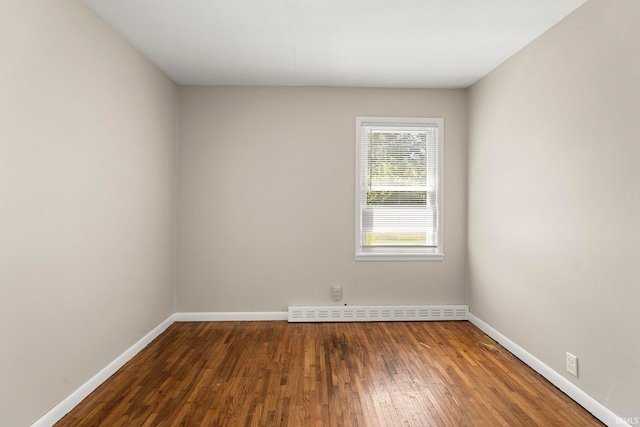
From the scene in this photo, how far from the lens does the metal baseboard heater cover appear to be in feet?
14.4

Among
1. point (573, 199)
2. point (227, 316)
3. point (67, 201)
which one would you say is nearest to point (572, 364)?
point (573, 199)

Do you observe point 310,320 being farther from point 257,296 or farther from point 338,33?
point 338,33

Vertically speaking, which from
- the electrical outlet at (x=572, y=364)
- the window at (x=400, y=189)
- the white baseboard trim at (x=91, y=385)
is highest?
the window at (x=400, y=189)

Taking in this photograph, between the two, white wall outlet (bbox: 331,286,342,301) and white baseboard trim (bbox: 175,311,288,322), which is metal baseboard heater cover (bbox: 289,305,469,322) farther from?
white baseboard trim (bbox: 175,311,288,322)

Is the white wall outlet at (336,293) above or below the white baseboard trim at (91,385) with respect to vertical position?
above

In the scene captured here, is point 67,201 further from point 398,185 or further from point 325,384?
point 398,185

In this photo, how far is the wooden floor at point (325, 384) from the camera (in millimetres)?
2389

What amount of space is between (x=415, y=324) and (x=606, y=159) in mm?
2584

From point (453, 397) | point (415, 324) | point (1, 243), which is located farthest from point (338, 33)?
point (415, 324)

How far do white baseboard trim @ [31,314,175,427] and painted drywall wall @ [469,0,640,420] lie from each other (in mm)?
3354

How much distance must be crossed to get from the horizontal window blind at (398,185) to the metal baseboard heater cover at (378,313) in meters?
0.70

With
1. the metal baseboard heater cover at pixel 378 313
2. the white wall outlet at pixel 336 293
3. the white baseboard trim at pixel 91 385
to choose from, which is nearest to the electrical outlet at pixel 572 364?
the metal baseboard heater cover at pixel 378 313

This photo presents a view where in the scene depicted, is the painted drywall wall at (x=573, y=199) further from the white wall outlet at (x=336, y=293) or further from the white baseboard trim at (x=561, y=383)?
the white wall outlet at (x=336, y=293)

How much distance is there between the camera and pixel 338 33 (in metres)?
3.06
